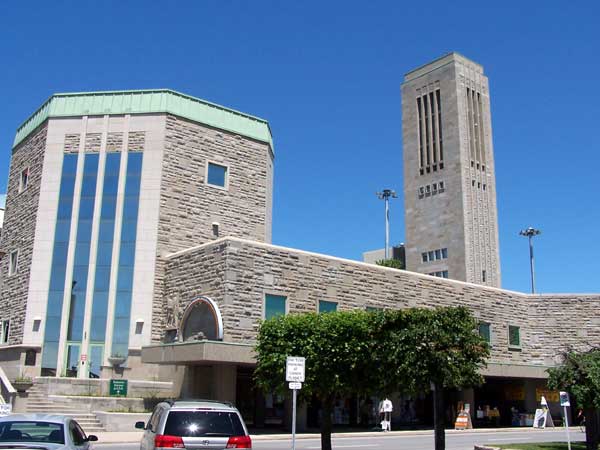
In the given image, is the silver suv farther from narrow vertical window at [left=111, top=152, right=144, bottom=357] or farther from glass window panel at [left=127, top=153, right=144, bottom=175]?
glass window panel at [left=127, top=153, right=144, bottom=175]

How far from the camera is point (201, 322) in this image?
30125 millimetres

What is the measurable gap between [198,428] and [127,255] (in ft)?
79.5

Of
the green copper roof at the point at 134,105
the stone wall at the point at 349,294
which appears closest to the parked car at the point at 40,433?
the stone wall at the point at 349,294

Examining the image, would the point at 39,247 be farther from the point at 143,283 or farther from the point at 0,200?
the point at 0,200

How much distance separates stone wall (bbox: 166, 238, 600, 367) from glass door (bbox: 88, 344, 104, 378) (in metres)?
4.64

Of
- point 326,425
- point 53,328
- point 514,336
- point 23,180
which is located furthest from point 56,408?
point 514,336

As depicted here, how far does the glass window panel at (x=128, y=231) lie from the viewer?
115 feet

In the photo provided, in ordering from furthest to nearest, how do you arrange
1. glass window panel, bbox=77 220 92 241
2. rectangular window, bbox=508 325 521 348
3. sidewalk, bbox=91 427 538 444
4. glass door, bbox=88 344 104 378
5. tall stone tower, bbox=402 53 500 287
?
tall stone tower, bbox=402 53 500 287 → rectangular window, bbox=508 325 521 348 → glass window panel, bbox=77 220 92 241 → glass door, bbox=88 344 104 378 → sidewalk, bbox=91 427 538 444

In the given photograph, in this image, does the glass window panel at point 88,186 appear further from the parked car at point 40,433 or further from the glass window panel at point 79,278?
the parked car at point 40,433

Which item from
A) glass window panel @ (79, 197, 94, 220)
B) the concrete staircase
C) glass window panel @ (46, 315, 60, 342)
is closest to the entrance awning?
the concrete staircase

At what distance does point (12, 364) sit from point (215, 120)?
17011mm

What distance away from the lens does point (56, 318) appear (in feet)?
113

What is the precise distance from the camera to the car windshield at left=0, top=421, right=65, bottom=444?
10195 millimetres

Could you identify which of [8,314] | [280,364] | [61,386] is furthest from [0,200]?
[280,364]
